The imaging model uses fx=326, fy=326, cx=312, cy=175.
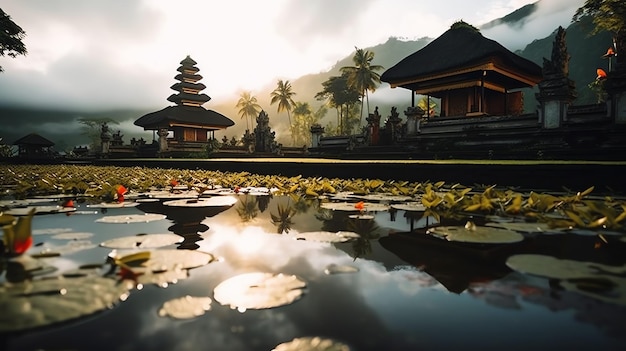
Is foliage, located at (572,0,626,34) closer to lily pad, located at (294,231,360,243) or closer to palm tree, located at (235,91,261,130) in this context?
lily pad, located at (294,231,360,243)

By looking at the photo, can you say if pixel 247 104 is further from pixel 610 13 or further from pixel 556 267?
pixel 556 267

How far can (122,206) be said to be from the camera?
2771 millimetres

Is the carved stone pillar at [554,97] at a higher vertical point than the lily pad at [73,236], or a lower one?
higher

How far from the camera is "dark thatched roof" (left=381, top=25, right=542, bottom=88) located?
14383mm

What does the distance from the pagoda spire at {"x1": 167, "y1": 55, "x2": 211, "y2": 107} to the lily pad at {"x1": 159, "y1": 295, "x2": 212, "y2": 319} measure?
36.1 meters

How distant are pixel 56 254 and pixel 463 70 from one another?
1643 cm

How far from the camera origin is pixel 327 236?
1651 mm

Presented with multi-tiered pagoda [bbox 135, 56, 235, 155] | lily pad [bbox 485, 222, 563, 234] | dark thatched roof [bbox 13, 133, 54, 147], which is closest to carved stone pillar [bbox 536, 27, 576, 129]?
lily pad [bbox 485, 222, 563, 234]

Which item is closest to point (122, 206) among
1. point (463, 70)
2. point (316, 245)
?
point (316, 245)

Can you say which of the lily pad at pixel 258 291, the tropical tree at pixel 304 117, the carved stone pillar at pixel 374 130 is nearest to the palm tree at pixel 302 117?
the tropical tree at pixel 304 117

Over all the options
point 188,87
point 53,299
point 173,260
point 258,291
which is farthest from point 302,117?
point 53,299

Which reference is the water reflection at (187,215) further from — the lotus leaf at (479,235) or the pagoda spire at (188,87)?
the pagoda spire at (188,87)

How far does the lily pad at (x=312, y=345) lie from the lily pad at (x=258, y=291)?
19cm

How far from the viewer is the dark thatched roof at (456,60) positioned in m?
14.4
